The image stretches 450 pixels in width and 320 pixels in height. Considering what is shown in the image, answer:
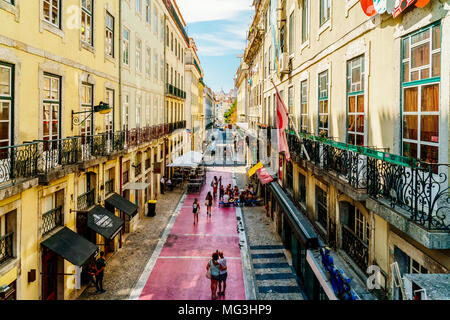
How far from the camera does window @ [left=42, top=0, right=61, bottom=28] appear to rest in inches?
354

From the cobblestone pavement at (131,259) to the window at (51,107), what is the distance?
5676mm

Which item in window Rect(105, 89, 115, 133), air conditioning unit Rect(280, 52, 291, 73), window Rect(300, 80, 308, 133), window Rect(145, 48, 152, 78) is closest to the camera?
window Rect(300, 80, 308, 133)

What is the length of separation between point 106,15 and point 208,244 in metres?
11.6

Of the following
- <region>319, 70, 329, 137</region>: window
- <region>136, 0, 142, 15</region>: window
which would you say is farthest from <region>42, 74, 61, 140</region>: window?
<region>136, 0, 142, 15</region>: window

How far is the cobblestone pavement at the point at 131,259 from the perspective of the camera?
11117 millimetres

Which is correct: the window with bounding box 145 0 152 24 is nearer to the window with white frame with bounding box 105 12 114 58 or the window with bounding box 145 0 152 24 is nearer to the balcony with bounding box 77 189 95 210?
the window with white frame with bounding box 105 12 114 58

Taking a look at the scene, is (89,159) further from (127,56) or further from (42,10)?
(127,56)

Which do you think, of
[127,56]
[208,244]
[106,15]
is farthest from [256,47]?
[208,244]

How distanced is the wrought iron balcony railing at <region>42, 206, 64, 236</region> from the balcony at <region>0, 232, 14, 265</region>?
4.54 feet

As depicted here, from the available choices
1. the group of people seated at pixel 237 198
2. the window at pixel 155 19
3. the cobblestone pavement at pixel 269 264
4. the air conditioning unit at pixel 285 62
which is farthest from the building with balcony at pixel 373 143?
the window at pixel 155 19

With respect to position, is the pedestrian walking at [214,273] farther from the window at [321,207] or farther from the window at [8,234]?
the window at [8,234]

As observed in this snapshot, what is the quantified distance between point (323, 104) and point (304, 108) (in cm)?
224

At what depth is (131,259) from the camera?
45.8ft
